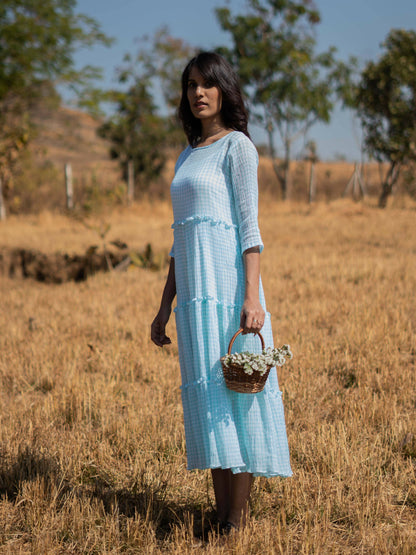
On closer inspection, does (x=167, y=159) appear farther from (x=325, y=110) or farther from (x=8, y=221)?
(x=8, y=221)

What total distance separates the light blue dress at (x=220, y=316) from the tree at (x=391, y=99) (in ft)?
59.2

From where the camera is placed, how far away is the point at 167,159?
2766 centimetres

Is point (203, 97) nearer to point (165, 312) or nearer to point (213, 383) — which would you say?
point (165, 312)

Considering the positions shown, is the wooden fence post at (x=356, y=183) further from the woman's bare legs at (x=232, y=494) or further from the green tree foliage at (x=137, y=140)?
the woman's bare legs at (x=232, y=494)

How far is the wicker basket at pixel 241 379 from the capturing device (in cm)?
222

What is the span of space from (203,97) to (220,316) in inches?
38.4

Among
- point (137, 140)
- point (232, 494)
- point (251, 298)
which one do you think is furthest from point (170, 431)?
point (137, 140)

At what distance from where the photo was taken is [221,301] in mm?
2393

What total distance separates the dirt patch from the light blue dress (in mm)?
7610

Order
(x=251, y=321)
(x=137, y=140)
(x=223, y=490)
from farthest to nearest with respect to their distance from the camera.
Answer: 1. (x=137, y=140)
2. (x=223, y=490)
3. (x=251, y=321)

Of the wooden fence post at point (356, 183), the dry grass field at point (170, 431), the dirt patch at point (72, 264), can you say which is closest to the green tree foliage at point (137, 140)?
the wooden fence post at point (356, 183)

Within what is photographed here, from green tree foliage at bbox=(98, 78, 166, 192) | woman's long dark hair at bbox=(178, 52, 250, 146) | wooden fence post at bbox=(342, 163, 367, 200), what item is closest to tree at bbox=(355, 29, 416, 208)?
wooden fence post at bbox=(342, 163, 367, 200)

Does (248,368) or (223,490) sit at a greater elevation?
(248,368)

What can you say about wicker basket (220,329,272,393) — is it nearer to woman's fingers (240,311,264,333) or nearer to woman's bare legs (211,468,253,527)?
woman's fingers (240,311,264,333)
